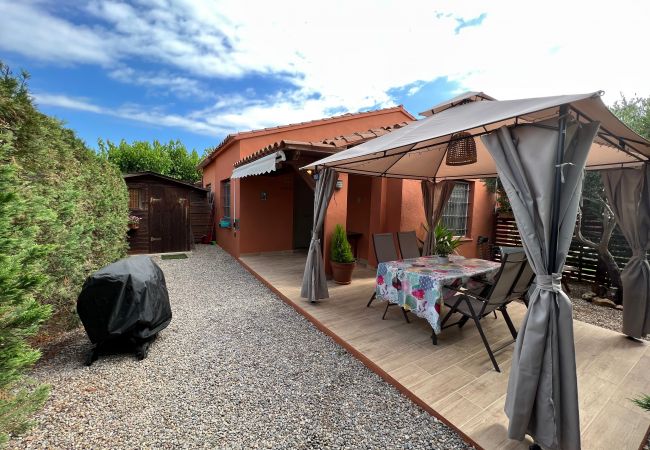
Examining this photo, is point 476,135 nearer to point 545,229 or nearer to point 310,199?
point 545,229

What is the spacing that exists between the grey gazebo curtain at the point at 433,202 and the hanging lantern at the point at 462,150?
272 cm

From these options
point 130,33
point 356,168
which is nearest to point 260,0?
point 130,33

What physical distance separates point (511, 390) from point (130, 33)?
9.51m

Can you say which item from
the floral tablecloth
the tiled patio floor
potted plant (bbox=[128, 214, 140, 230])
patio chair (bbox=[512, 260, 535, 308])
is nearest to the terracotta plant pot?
the tiled patio floor

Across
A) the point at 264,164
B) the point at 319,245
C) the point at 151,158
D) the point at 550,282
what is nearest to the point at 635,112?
the point at 550,282

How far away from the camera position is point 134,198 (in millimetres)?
11383

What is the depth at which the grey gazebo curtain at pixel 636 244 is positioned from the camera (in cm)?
428

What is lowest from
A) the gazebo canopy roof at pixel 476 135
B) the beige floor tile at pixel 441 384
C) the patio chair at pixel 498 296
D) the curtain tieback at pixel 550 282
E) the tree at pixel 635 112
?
the beige floor tile at pixel 441 384

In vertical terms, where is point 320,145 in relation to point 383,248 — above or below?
above

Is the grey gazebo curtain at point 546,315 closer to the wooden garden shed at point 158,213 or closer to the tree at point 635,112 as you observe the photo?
the tree at point 635,112

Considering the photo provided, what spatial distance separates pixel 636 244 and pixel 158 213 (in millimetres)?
14136

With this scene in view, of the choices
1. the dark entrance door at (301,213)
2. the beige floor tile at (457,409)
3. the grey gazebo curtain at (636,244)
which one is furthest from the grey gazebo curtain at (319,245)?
the dark entrance door at (301,213)

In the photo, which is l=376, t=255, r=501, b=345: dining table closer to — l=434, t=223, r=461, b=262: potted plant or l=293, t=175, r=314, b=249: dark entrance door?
l=434, t=223, r=461, b=262: potted plant

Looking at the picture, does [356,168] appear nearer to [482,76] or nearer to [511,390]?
[482,76]
